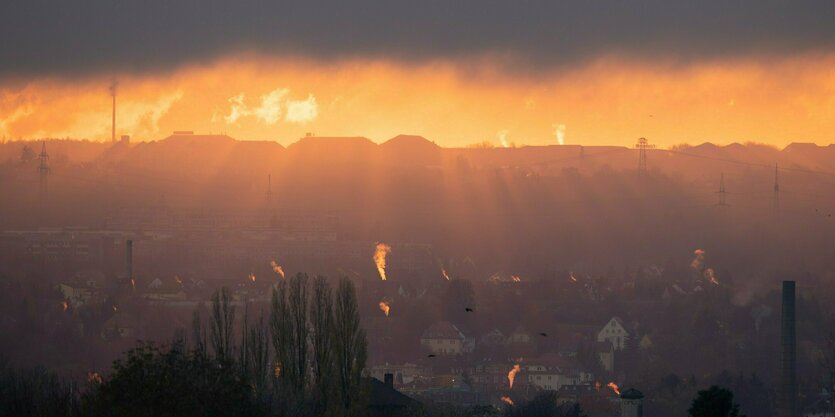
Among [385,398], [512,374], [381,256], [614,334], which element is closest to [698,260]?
[381,256]

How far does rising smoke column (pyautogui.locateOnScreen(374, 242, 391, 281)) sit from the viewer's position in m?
99.4

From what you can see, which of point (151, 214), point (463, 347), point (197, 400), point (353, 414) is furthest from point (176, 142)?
point (197, 400)

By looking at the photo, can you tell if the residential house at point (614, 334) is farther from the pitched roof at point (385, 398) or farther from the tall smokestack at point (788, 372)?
the pitched roof at point (385, 398)

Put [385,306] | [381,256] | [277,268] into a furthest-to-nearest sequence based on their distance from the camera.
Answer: [381,256]
[277,268]
[385,306]

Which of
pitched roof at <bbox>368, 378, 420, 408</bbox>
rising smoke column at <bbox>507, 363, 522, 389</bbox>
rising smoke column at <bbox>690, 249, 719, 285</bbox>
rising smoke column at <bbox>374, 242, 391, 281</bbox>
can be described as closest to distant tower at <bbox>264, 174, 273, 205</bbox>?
rising smoke column at <bbox>374, 242, 391, 281</bbox>

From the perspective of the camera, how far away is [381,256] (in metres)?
103

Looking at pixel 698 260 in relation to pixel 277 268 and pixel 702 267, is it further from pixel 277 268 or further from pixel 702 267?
pixel 277 268

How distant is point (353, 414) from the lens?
37750mm

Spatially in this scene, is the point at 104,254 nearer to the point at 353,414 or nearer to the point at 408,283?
the point at 408,283

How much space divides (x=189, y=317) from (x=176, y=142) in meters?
45.3

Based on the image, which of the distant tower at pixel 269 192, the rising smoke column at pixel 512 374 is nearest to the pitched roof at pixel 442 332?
the rising smoke column at pixel 512 374

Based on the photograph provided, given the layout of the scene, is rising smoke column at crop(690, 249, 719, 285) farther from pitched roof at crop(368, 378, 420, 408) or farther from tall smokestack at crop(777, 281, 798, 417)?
pitched roof at crop(368, 378, 420, 408)

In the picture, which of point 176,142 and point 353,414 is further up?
point 176,142

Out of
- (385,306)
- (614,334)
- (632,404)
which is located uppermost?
(385,306)
